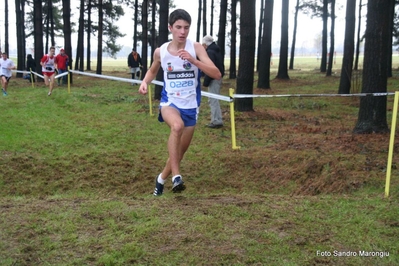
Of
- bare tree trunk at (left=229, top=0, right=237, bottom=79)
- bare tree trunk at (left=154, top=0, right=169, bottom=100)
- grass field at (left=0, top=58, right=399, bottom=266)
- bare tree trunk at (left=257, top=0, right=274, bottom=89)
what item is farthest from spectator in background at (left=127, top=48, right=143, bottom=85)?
grass field at (left=0, top=58, right=399, bottom=266)

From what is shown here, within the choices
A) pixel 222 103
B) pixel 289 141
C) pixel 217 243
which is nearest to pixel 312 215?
pixel 217 243

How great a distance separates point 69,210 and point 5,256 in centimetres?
120

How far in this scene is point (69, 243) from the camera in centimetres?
404

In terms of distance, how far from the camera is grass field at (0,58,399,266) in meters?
3.93

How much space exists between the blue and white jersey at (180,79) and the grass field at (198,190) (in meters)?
1.16

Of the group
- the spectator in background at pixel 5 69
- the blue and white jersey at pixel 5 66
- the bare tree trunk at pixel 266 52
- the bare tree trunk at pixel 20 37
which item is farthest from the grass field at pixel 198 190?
the bare tree trunk at pixel 20 37

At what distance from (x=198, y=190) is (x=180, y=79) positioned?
104 inches

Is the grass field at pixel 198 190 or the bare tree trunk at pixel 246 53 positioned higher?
the bare tree trunk at pixel 246 53

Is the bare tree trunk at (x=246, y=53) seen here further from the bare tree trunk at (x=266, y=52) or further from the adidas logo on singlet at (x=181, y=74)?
the bare tree trunk at (x=266, y=52)

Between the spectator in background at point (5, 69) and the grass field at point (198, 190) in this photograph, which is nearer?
A: the grass field at point (198, 190)

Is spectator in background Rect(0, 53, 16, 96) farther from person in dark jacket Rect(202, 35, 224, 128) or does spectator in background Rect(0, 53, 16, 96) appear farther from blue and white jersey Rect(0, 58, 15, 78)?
person in dark jacket Rect(202, 35, 224, 128)

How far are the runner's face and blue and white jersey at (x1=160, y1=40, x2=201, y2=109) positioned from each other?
154 millimetres

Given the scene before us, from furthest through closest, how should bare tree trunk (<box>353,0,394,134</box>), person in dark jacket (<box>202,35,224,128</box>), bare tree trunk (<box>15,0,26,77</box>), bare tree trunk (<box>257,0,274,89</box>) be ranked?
bare tree trunk (<box>15,0,26,77</box>) < bare tree trunk (<box>257,0,274,89</box>) < person in dark jacket (<box>202,35,224,128</box>) < bare tree trunk (<box>353,0,394,134</box>)

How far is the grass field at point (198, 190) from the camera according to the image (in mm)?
3934
